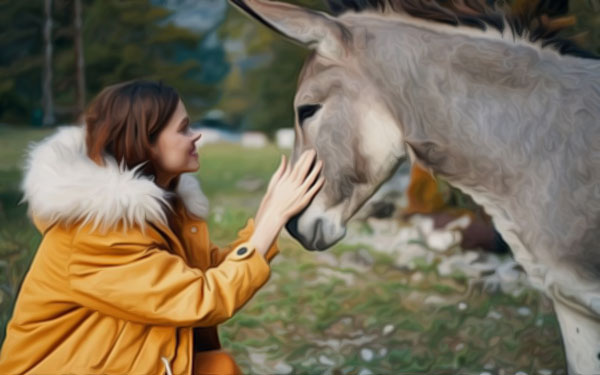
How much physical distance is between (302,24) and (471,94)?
1.72 feet

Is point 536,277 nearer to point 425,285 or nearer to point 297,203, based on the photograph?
point 297,203

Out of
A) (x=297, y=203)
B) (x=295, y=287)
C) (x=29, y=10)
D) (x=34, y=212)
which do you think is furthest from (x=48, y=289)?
(x=29, y=10)

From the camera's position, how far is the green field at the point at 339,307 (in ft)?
10.7

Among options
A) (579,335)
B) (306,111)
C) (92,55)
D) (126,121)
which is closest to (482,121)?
(306,111)

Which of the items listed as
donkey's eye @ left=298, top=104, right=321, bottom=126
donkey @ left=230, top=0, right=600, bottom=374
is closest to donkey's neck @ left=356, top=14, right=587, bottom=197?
donkey @ left=230, top=0, right=600, bottom=374

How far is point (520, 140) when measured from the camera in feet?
6.93

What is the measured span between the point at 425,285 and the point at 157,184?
1657 millimetres

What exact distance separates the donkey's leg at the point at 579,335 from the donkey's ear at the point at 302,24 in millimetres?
957

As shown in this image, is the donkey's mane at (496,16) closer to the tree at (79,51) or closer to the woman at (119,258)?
the woman at (119,258)

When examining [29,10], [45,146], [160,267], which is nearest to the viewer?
[160,267]

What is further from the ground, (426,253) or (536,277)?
(536,277)

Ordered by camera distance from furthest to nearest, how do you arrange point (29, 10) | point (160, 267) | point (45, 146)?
point (29, 10) → point (45, 146) → point (160, 267)

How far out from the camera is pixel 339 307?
11.1 ft

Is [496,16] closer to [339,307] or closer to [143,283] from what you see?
[143,283]
